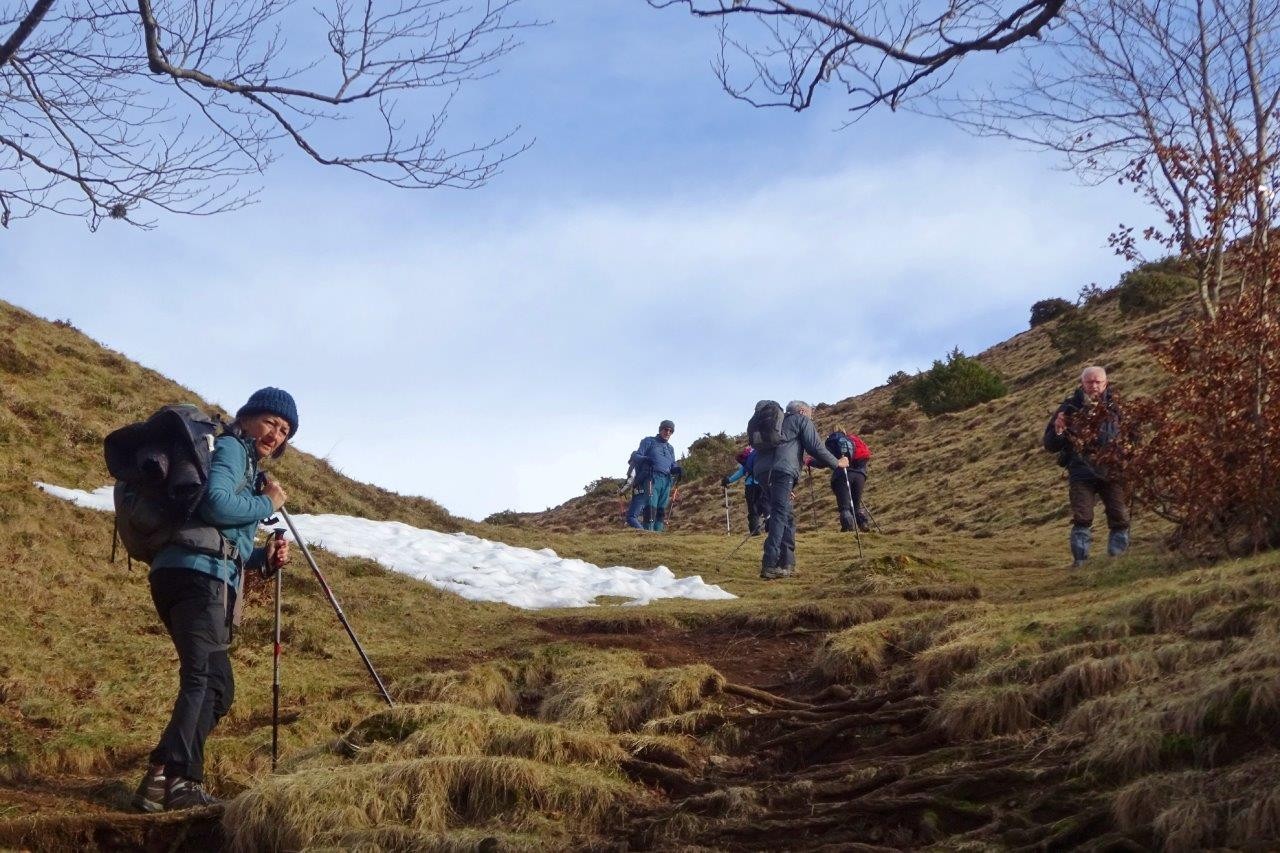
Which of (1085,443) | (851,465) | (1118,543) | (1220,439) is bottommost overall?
(1118,543)

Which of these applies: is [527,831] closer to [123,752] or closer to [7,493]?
[123,752]

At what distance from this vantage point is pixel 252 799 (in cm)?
571

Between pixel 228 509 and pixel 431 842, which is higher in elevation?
pixel 228 509

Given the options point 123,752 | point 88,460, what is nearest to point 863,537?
point 88,460

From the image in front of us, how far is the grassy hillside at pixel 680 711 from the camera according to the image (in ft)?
16.4

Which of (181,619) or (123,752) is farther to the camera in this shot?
(123,752)

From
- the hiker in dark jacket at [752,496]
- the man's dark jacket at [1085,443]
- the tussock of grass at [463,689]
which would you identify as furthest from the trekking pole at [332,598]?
the hiker in dark jacket at [752,496]

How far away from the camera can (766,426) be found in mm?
15953

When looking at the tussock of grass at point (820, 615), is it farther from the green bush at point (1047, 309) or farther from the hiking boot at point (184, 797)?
Answer: the green bush at point (1047, 309)

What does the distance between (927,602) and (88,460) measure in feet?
35.5

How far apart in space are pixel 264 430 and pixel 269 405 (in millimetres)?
146

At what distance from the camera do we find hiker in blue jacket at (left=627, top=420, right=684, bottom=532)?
993 inches

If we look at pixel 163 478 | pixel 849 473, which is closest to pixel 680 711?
pixel 163 478

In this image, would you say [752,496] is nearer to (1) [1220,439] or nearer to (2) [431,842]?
(1) [1220,439]
